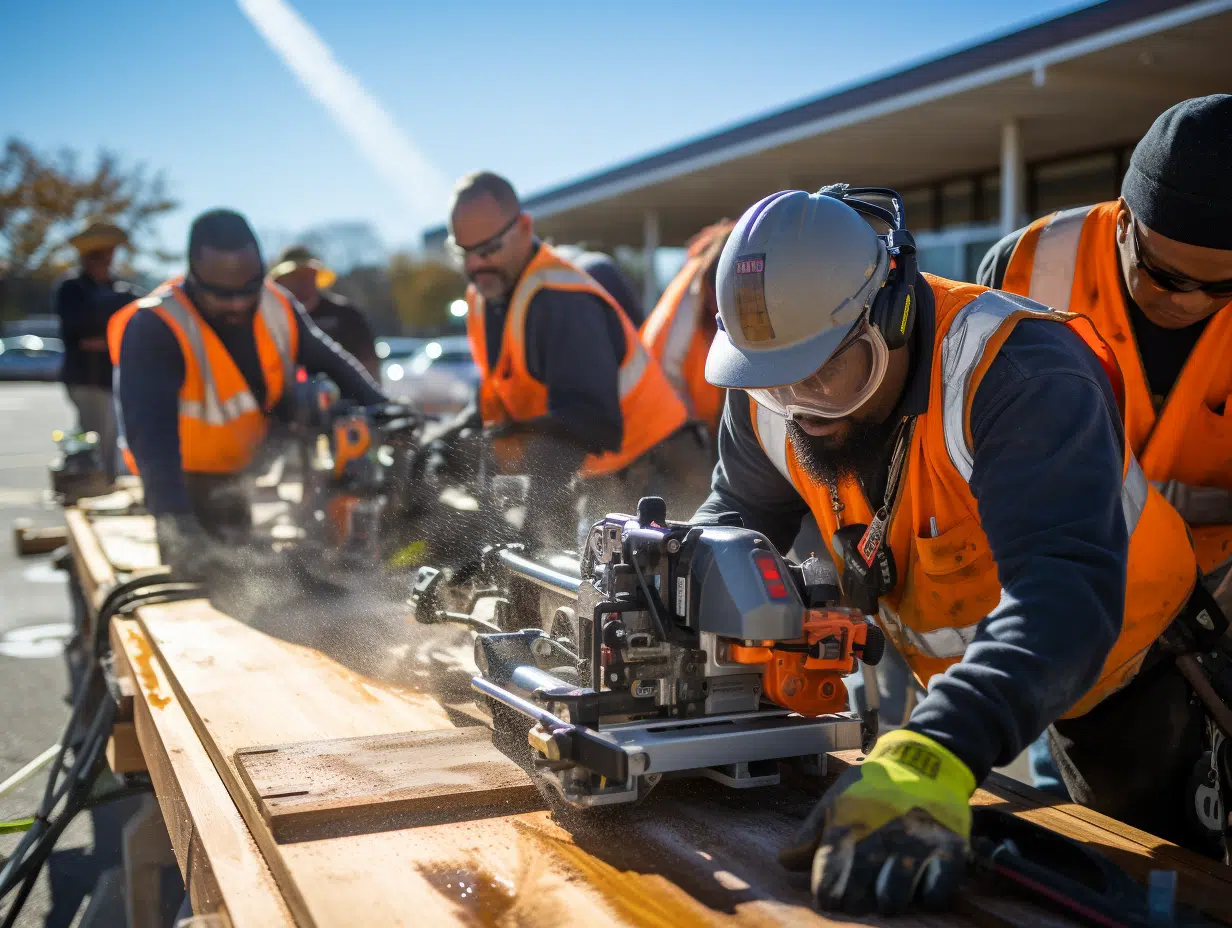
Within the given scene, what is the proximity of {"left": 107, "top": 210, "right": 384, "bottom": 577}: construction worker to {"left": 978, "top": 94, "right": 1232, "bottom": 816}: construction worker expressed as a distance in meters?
3.07

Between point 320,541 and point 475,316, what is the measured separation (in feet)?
3.84

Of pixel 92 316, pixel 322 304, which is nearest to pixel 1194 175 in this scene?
pixel 322 304

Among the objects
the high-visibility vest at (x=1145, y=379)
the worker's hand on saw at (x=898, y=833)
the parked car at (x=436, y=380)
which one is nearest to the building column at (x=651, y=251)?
the parked car at (x=436, y=380)

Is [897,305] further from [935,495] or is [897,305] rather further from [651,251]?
[651,251]

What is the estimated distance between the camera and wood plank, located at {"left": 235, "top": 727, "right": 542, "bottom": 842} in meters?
1.79

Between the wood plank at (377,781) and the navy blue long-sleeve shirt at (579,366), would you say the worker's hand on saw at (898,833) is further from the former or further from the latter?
the navy blue long-sleeve shirt at (579,366)

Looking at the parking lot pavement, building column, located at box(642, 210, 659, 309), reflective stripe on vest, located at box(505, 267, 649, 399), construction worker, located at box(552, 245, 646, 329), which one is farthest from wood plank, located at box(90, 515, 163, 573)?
building column, located at box(642, 210, 659, 309)

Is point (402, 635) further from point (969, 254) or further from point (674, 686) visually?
point (969, 254)

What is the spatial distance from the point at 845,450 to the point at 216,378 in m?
3.53

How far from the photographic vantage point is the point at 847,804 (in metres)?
1.37

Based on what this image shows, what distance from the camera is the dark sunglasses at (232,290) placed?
4.62m

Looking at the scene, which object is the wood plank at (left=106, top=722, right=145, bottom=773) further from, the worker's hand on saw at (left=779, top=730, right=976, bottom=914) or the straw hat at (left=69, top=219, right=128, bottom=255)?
the straw hat at (left=69, top=219, right=128, bottom=255)

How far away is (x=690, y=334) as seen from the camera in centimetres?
480

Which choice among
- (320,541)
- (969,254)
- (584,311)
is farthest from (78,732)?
(969,254)
